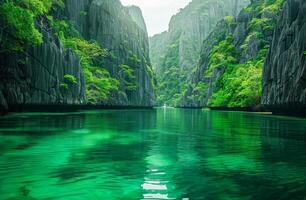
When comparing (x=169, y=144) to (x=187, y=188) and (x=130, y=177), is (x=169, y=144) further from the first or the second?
(x=187, y=188)

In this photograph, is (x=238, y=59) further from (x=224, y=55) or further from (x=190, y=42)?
(x=190, y=42)

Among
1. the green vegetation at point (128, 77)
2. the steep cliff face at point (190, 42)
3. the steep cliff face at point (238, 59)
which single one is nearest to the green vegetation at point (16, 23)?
the steep cliff face at point (238, 59)

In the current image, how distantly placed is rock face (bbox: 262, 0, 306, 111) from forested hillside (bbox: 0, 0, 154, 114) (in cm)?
2415

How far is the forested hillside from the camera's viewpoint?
101 ft

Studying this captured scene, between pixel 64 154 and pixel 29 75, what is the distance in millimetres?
29145

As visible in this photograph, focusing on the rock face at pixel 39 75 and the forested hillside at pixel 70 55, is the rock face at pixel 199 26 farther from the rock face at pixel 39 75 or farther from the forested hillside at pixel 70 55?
the rock face at pixel 39 75

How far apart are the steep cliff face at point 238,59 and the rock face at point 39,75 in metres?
31.7

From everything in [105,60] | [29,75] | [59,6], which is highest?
[59,6]

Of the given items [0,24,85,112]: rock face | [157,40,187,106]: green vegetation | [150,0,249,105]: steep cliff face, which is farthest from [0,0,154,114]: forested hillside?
[150,0,249,105]: steep cliff face

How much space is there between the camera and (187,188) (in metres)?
6.27

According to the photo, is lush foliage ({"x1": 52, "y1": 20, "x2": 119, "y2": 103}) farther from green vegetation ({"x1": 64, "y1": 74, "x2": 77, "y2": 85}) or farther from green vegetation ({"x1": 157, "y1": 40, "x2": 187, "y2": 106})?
green vegetation ({"x1": 157, "y1": 40, "x2": 187, "y2": 106})

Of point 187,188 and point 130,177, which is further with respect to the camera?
point 130,177

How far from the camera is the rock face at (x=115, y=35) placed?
75.6m

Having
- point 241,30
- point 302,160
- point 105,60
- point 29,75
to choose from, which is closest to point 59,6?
point 105,60
